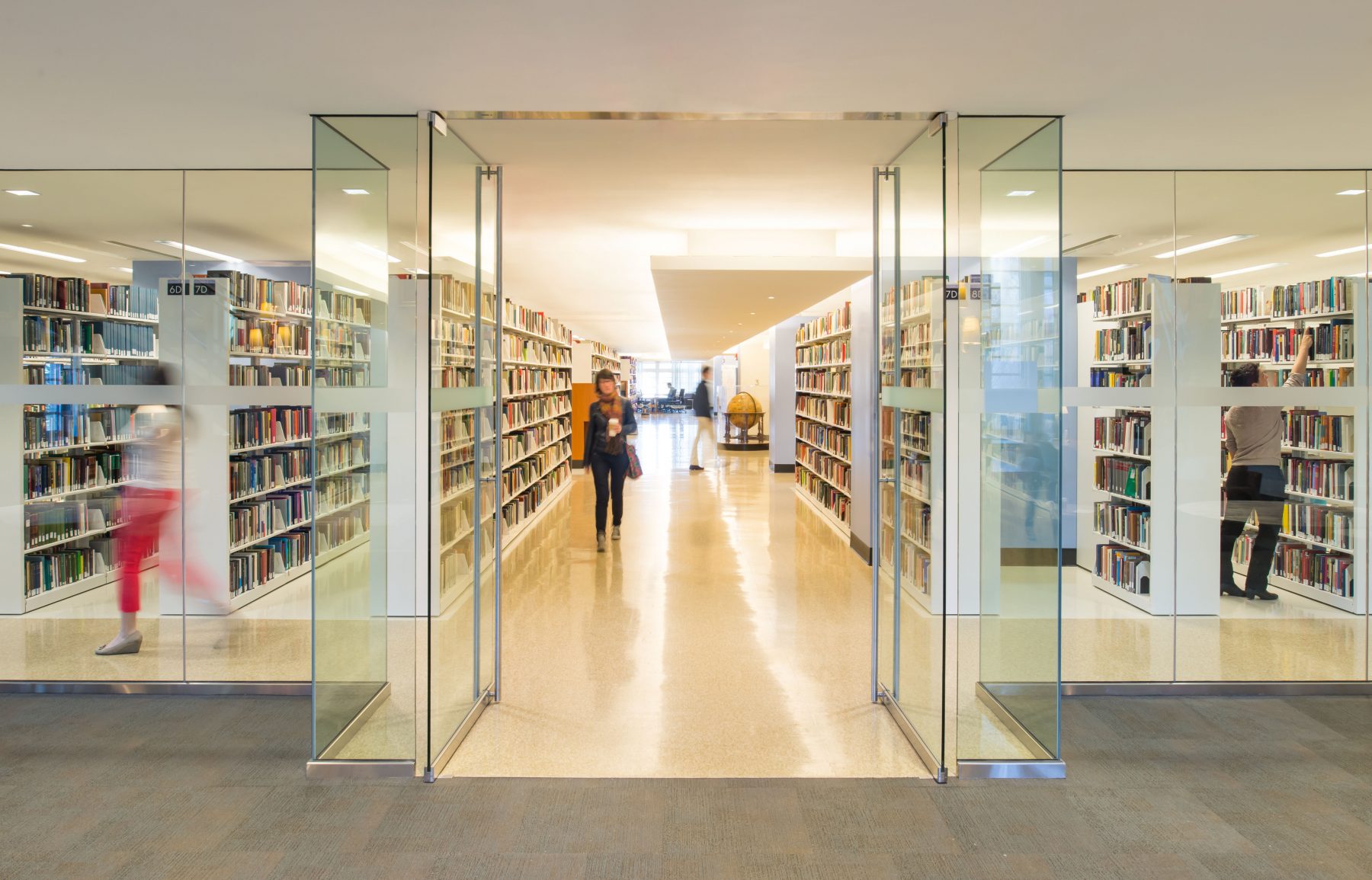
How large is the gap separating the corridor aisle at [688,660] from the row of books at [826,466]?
0.61m

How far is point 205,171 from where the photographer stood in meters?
4.61

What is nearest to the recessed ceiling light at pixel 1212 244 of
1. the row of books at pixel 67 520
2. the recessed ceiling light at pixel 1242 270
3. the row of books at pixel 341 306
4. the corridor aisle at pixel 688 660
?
the recessed ceiling light at pixel 1242 270

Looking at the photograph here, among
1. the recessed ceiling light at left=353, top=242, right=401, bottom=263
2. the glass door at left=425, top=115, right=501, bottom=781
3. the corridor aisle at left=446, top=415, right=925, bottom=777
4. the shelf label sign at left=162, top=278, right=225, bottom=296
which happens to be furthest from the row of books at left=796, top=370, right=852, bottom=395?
the recessed ceiling light at left=353, top=242, right=401, bottom=263

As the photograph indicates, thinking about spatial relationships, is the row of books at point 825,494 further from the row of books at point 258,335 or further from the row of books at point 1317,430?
the row of books at point 258,335

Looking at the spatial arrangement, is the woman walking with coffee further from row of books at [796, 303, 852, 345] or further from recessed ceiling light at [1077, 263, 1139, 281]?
recessed ceiling light at [1077, 263, 1139, 281]

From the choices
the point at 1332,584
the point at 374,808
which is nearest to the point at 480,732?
the point at 374,808

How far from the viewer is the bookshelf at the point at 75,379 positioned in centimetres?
461

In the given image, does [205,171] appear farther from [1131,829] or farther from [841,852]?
[1131,829]

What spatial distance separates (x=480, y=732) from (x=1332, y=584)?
4.33m

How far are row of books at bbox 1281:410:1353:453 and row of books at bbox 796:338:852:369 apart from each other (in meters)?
5.02

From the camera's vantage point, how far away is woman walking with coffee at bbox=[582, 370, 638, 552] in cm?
854

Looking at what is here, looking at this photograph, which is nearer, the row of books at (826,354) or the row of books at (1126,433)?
the row of books at (1126,433)

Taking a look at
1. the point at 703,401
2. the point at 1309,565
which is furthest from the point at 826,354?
the point at 1309,565

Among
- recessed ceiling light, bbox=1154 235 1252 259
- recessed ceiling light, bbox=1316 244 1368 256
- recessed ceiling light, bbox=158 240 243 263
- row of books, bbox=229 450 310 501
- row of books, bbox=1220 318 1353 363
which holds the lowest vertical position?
row of books, bbox=229 450 310 501
